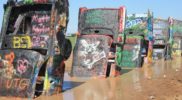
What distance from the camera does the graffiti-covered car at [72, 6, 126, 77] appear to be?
1348cm

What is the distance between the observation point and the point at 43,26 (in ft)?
32.5

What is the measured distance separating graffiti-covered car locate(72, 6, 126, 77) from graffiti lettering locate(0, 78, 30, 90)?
14.8ft

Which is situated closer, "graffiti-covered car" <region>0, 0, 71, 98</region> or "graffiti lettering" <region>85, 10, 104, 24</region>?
"graffiti-covered car" <region>0, 0, 71, 98</region>

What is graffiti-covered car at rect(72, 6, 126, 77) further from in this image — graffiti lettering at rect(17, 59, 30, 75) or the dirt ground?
graffiti lettering at rect(17, 59, 30, 75)

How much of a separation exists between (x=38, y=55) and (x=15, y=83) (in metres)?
0.94

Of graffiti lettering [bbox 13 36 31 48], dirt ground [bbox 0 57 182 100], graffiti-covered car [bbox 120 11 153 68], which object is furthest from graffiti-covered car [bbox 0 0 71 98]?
graffiti-covered car [bbox 120 11 153 68]

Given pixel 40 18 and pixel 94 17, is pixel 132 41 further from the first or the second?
pixel 40 18

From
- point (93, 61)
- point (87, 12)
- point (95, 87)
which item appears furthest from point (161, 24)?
point (95, 87)

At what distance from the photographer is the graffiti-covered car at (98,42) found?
531 inches

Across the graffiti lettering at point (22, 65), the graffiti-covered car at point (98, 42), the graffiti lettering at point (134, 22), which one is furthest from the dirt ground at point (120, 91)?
the graffiti lettering at point (134, 22)

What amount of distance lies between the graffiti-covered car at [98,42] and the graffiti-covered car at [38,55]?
3785 millimetres

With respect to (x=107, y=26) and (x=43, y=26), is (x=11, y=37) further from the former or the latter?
(x=107, y=26)

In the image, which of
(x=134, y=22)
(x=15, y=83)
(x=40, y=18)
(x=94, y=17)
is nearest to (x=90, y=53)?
(x=94, y=17)

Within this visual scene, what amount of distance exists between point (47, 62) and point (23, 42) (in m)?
0.99
